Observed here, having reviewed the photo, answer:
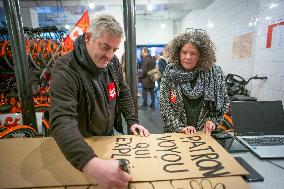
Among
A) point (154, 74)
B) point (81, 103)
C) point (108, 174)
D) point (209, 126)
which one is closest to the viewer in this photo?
point (108, 174)

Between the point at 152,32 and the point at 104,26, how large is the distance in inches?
429

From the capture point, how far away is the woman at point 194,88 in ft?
5.22

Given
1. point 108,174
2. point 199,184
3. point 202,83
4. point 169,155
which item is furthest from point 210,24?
point 108,174

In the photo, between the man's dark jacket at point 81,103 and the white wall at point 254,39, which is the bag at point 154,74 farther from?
the man's dark jacket at point 81,103

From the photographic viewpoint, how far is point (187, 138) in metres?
1.19

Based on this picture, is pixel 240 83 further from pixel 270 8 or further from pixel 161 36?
pixel 161 36

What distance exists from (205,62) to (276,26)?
95.1 inches

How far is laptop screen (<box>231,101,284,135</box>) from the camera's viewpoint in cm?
137

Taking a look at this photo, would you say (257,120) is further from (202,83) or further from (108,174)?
(108,174)

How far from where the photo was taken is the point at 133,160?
94cm

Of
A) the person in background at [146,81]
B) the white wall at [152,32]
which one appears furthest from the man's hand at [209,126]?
the white wall at [152,32]

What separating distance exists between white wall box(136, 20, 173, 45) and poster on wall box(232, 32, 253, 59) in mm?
6606

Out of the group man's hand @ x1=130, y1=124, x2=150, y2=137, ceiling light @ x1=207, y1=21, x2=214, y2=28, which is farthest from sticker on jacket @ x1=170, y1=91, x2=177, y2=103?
ceiling light @ x1=207, y1=21, x2=214, y2=28

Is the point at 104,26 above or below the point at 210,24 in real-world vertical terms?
below
